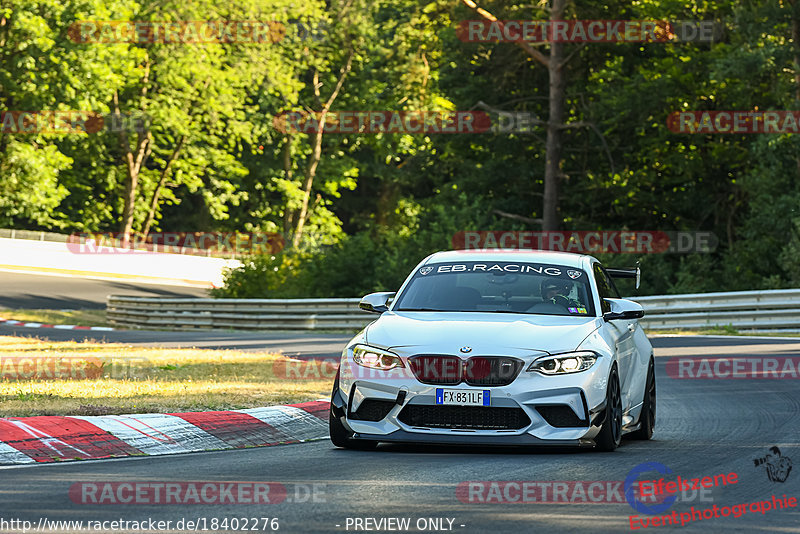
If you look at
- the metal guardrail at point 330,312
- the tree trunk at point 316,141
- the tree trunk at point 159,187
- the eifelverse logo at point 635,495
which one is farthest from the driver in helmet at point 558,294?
the tree trunk at point 316,141

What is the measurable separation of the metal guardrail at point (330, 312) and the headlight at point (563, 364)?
656 inches

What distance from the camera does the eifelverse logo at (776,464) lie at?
8.62m

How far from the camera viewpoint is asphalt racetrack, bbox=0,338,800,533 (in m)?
6.93

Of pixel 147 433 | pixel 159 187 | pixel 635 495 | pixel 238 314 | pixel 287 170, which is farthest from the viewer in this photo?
pixel 287 170

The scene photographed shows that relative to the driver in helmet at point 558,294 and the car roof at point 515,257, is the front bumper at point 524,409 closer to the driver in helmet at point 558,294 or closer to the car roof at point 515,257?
the driver in helmet at point 558,294

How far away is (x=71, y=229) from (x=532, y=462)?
63.5m

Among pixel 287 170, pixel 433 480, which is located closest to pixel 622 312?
pixel 433 480

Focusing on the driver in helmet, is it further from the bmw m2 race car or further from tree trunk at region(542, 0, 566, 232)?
tree trunk at region(542, 0, 566, 232)

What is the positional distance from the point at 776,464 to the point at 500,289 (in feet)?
9.14

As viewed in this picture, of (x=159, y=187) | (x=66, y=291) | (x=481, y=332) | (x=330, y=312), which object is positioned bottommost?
(x=66, y=291)

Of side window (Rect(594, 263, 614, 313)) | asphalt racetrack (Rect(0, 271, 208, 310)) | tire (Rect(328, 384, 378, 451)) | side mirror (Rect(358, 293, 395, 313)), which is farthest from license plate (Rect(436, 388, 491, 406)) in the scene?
asphalt racetrack (Rect(0, 271, 208, 310))

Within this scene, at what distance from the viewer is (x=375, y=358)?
978 centimetres

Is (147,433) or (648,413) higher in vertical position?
(648,413)

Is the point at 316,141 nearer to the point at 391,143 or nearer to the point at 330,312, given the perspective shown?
the point at 391,143
